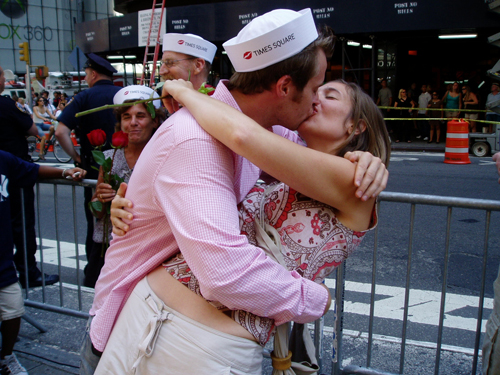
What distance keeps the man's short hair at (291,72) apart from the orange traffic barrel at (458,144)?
469 inches

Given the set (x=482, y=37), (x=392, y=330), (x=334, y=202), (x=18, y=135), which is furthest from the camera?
(x=482, y=37)

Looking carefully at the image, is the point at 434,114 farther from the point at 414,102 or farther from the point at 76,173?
the point at 76,173

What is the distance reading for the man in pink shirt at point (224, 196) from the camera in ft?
4.22

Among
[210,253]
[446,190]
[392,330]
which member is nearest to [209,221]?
[210,253]

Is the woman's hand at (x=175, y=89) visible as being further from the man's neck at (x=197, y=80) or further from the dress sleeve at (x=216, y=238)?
the man's neck at (x=197, y=80)

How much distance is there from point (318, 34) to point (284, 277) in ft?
2.62

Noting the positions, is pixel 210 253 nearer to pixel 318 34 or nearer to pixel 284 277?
pixel 284 277

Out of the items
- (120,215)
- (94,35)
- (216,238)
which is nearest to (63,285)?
(120,215)

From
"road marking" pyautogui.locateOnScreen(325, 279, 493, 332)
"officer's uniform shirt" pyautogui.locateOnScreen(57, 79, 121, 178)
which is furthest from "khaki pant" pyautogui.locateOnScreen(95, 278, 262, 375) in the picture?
"officer's uniform shirt" pyautogui.locateOnScreen(57, 79, 121, 178)

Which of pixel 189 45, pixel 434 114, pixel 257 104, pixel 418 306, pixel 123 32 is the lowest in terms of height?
pixel 418 306

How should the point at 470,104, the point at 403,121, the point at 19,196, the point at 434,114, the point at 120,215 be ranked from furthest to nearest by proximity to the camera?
the point at 403,121, the point at 434,114, the point at 470,104, the point at 19,196, the point at 120,215

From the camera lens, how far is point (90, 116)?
185 inches

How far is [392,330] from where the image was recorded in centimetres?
399

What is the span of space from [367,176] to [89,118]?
3.80 m
